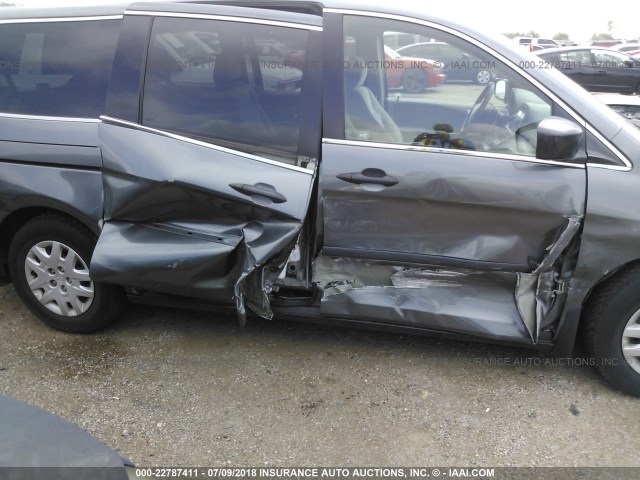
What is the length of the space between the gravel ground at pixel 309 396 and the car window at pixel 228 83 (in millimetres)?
1182

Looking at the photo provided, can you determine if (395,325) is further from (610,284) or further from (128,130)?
(128,130)

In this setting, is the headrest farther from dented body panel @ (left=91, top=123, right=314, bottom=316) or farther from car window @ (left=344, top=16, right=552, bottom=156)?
car window @ (left=344, top=16, right=552, bottom=156)

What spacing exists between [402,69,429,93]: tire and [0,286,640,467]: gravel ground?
55.8 inches

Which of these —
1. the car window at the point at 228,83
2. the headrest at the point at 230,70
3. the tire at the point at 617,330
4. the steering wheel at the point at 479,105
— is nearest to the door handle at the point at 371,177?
the car window at the point at 228,83

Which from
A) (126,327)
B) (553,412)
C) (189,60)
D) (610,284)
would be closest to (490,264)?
(610,284)

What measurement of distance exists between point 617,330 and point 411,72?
1623 mm

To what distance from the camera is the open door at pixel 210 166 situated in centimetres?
271

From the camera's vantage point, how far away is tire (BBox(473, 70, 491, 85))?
2695 mm

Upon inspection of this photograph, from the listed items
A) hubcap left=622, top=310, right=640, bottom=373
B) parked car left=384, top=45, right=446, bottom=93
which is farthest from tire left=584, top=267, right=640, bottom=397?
parked car left=384, top=45, right=446, bottom=93

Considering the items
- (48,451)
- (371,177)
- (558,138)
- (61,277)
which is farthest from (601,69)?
(48,451)

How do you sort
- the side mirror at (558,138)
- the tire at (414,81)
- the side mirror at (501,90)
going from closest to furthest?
the side mirror at (558,138) → the side mirror at (501,90) → the tire at (414,81)

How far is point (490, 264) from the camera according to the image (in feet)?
8.82

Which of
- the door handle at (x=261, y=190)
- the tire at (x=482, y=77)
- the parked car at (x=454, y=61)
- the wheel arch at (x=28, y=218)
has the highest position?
the parked car at (x=454, y=61)

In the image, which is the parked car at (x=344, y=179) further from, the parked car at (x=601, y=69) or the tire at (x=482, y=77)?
the parked car at (x=601, y=69)
